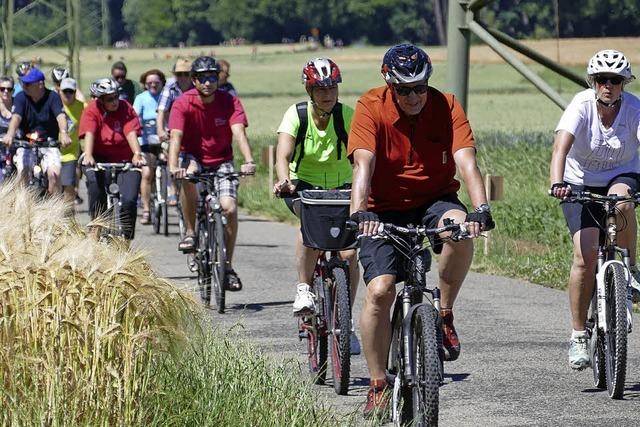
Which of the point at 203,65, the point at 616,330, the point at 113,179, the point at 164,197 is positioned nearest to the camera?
the point at 616,330

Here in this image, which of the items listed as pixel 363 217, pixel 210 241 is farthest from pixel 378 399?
pixel 210 241

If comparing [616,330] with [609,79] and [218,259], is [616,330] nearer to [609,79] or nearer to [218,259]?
[609,79]

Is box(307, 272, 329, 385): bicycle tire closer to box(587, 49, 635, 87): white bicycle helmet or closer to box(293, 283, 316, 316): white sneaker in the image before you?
box(293, 283, 316, 316): white sneaker

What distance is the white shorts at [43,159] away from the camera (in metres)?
18.1

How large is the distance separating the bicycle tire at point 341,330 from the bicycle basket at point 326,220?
0.16m

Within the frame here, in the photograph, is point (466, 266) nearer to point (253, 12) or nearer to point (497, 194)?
point (497, 194)

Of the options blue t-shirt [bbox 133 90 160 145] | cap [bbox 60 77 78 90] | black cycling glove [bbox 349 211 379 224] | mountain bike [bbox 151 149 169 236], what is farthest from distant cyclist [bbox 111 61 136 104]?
black cycling glove [bbox 349 211 379 224]

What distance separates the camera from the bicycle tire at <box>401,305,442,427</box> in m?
6.95

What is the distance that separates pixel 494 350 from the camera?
10625mm

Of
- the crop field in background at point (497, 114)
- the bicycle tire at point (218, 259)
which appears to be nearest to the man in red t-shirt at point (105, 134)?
the bicycle tire at point (218, 259)

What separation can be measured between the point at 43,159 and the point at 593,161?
9.98 meters

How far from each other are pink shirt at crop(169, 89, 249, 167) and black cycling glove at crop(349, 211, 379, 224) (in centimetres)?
602

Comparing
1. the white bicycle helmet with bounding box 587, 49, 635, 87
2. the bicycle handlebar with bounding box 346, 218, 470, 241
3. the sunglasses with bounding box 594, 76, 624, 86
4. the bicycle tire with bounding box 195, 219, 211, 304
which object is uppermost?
the white bicycle helmet with bounding box 587, 49, 635, 87

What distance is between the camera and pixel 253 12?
143 metres
